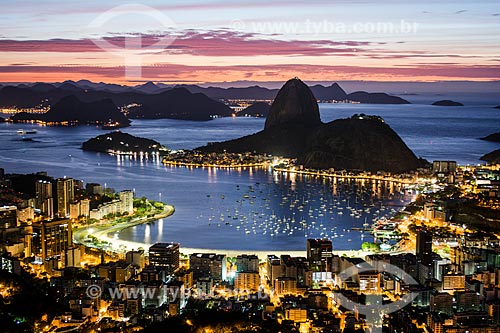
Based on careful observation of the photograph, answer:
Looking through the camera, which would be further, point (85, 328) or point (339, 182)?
point (339, 182)

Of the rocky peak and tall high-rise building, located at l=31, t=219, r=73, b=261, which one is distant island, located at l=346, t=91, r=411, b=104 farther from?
tall high-rise building, located at l=31, t=219, r=73, b=261

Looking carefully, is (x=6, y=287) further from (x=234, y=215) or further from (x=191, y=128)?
(x=191, y=128)

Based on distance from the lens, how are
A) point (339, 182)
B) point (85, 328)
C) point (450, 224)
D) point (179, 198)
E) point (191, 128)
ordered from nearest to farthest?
point (85, 328), point (450, 224), point (179, 198), point (339, 182), point (191, 128)

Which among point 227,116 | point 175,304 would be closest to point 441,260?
point 175,304

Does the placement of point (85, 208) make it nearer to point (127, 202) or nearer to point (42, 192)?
point (127, 202)

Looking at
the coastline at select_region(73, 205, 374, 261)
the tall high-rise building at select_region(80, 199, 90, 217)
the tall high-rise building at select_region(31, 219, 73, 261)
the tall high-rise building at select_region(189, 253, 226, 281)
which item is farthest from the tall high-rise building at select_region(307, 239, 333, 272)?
the tall high-rise building at select_region(80, 199, 90, 217)

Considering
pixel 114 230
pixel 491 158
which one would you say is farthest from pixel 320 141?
pixel 114 230
